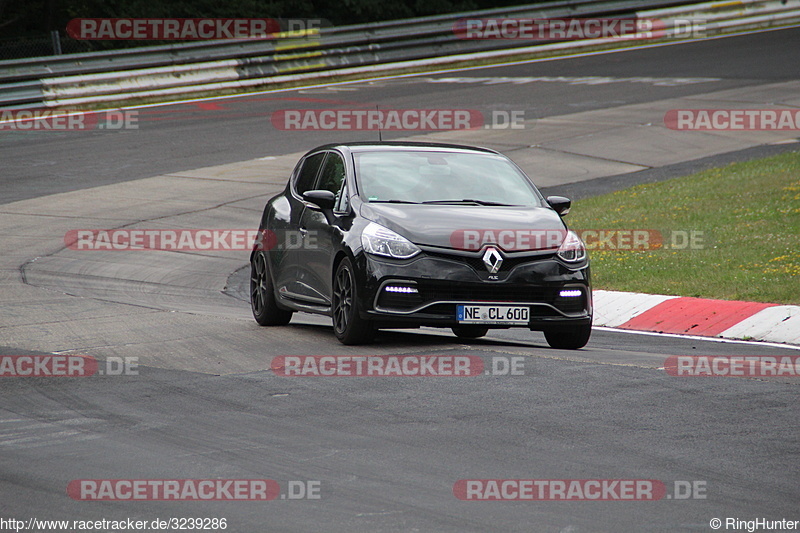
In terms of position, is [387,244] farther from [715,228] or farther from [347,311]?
[715,228]

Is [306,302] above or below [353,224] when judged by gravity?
below

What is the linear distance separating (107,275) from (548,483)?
408 inches

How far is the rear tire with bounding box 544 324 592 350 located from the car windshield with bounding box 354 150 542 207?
1113mm

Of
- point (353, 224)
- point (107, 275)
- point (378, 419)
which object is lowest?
point (107, 275)

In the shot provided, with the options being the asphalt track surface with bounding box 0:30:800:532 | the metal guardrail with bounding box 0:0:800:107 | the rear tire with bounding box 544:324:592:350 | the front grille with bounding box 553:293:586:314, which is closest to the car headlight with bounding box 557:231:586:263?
the front grille with bounding box 553:293:586:314

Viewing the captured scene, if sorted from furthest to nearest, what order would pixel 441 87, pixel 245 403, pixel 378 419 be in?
1. pixel 441 87
2. pixel 245 403
3. pixel 378 419

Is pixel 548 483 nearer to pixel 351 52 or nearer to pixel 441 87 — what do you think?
pixel 441 87

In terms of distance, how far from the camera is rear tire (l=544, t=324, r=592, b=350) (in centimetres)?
992

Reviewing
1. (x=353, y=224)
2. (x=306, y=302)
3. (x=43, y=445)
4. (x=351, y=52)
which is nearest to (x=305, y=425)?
(x=43, y=445)

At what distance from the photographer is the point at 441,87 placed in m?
30.4

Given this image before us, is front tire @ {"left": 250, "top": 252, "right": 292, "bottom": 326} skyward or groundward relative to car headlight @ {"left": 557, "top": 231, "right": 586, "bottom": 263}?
groundward

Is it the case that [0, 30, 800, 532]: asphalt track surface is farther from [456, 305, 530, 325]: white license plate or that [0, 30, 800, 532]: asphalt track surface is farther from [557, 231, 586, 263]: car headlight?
[557, 231, 586, 263]: car headlight

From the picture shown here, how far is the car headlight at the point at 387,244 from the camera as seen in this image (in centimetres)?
934

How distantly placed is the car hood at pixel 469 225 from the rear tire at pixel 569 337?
738 millimetres
